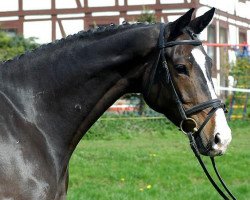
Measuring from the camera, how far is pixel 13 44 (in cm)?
2086

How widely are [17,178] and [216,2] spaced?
22.1m

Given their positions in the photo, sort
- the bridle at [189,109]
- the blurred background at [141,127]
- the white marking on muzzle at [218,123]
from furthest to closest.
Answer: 1. the blurred background at [141,127]
2. the bridle at [189,109]
3. the white marking on muzzle at [218,123]

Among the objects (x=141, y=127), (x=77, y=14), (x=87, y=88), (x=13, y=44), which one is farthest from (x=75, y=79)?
(x=77, y=14)

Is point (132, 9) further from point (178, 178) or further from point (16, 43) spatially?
point (178, 178)

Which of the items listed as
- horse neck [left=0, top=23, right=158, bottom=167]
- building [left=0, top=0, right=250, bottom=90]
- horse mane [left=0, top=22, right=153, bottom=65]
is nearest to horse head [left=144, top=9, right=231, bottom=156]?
horse neck [left=0, top=23, right=158, bottom=167]

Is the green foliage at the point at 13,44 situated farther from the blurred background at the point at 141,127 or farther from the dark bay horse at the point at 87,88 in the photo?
the dark bay horse at the point at 87,88

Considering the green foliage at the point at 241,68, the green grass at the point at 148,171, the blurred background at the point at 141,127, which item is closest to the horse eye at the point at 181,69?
the blurred background at the point at 141,127

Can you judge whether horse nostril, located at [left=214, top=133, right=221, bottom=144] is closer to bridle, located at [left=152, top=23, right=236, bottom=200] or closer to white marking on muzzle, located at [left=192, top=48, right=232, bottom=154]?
white marking on muzzle, located at [left=192, top=48, right=232, bottom=154]

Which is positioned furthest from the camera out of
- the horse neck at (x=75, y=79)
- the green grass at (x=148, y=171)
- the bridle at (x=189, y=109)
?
the green grass at (x=148, y=171)

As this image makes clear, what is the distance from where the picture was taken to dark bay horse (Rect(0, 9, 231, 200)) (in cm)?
381

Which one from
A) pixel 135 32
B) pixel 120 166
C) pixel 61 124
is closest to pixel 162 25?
pixel 135 32

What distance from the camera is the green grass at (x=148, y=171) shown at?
805 centimetres

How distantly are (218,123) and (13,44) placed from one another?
17.6m

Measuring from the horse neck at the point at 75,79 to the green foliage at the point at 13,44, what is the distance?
14.7 meters
